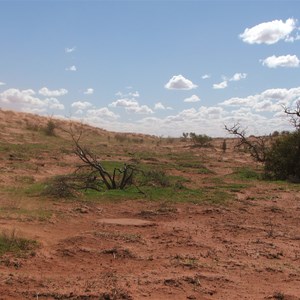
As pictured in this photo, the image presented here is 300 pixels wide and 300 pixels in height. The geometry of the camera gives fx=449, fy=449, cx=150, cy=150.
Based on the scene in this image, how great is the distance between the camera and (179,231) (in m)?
9.58

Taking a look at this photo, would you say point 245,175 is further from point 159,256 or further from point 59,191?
point 159,256

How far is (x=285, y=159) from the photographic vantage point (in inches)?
820

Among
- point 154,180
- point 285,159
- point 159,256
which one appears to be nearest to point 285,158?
point 285,159

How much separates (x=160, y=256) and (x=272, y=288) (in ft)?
6.86

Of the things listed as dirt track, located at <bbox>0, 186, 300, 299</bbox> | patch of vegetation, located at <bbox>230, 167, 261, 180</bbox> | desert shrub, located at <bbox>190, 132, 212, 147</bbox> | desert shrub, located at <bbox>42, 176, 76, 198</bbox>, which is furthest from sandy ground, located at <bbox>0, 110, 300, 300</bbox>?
desert shrub, located at <bbox>190, 132, 212, 147</bbox>

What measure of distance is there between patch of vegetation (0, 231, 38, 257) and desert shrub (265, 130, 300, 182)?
14809 millimetres

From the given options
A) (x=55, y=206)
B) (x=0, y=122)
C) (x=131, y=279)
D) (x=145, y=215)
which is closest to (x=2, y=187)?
(x=55, y=206)

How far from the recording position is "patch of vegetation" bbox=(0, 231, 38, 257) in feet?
24.5

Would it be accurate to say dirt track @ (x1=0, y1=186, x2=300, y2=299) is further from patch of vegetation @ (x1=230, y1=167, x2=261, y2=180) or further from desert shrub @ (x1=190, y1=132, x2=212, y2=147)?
desert shrub @ (x1=190, y1=132, x2=212, y2=147)

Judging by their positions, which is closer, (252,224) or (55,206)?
(252,224)

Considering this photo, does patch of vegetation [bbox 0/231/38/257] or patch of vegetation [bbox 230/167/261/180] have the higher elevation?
patch of vegetation [bbox 230/167/261/180]

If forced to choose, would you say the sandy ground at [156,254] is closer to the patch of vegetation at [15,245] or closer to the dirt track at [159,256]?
the dirt track at [159,256]

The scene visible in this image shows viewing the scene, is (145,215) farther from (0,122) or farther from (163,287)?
(0,122)

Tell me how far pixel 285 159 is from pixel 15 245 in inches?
620
